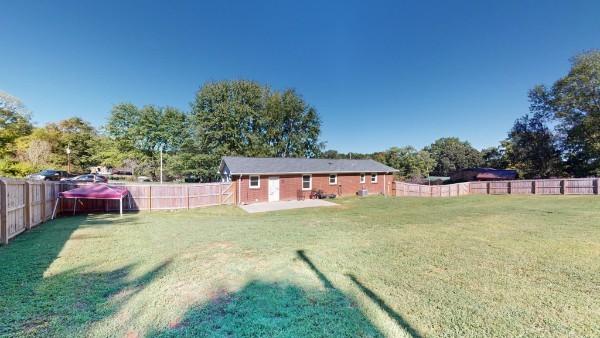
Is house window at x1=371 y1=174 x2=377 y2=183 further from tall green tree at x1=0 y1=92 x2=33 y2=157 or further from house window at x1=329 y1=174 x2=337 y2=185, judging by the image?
tall green tree at x1=0 y1=92 x2=33 y2=157

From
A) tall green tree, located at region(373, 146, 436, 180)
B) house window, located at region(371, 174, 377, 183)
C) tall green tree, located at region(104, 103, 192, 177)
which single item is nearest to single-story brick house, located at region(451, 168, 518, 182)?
tall green tree, located at region(373, 146, 436, 180)

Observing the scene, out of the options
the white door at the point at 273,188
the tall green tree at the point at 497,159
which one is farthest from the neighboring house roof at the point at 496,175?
the white door at the point at 273,188

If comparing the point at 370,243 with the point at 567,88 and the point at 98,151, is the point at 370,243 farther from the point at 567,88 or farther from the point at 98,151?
the point at 98,151

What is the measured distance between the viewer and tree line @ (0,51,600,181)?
2456 cm

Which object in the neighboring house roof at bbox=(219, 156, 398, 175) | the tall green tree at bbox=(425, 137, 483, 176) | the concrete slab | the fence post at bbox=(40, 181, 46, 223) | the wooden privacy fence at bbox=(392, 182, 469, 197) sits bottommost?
the concrete slab

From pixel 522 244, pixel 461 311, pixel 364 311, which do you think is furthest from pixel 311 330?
pixel 522 244

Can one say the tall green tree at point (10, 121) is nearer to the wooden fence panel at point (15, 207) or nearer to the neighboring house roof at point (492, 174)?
the wooden fence panel at point (15, 207)

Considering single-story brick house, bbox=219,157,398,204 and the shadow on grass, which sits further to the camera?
single-story brick house, bbox=219,157,398,204

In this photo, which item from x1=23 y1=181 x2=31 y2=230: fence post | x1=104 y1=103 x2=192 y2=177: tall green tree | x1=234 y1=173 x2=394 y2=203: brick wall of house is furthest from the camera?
x1=104 y1=103 x2=192 y2=177: tall green tree

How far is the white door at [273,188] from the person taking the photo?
1883 centimetres

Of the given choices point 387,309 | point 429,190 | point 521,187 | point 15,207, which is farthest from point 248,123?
point 387,309

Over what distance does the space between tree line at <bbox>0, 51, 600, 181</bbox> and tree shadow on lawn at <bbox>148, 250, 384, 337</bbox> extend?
23.9 meters

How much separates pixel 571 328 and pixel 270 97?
3693 cm

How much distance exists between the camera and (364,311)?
324 cm
